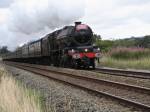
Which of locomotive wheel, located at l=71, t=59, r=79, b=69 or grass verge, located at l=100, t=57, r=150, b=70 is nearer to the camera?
grass verge, located at l=100, t=57, r=150, b=70

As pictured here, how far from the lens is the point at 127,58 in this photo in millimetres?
31234

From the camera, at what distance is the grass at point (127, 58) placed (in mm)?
27078

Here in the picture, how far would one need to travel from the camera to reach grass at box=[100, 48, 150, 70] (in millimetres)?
27078

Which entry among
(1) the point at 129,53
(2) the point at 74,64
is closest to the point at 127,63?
(1) the point at 129,53

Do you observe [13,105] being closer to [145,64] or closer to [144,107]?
[144,107]

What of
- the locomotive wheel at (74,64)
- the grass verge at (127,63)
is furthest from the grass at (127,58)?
the locomotive wheel at (74,64)

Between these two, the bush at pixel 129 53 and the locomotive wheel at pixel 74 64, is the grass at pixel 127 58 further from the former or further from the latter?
the locomotive wheel at pixel 74 64

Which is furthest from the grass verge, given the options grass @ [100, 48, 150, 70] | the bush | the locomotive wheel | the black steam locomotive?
the locomotive wheel

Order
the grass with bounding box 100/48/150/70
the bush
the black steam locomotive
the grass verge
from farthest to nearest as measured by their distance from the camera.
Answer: the bush → the black steam locomotive → the grass with bounding box 100/48/150/70 → the grass verge

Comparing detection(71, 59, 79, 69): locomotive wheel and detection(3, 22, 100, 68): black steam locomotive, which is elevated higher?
detection(3, 22, 100, 68): black steam locomotive

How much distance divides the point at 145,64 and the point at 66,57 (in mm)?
5681

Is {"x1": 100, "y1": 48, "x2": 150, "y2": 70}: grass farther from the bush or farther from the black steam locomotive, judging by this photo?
the black steam locomotive

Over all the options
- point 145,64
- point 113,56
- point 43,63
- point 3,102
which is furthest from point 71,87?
point 43,63

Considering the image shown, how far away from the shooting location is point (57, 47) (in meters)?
31.2
